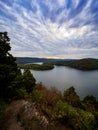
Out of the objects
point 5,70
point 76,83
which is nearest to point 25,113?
point 5,70

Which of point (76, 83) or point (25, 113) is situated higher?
point (25, 113)

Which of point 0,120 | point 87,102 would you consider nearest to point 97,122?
point 0,120

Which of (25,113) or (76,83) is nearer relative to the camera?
(25,113)

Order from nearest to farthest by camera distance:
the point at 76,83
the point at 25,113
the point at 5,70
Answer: the point at 25,113 < the point at 5,70 < the point at 76,83

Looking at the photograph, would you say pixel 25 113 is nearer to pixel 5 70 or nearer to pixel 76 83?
pixel 5 70

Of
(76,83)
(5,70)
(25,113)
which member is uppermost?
(5,70)

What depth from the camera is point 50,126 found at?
50.5 ft

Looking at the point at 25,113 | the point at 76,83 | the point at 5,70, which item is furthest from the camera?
the point at 76,83

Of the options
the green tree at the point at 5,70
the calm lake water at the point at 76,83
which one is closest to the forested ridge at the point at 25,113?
the green tree at the point at 5,70

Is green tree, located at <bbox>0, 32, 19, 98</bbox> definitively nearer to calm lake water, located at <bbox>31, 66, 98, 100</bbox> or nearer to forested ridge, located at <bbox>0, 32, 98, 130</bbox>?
forested ridge, located at <bbox>0, 32, 98, 130</bbox>

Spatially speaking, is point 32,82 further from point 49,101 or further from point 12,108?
point 12,108

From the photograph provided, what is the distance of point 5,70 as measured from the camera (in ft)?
54.0

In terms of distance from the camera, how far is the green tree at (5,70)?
53.3 feet

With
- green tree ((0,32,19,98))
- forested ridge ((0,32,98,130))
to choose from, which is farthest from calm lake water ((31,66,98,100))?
green tree ((0,32,19,98))
